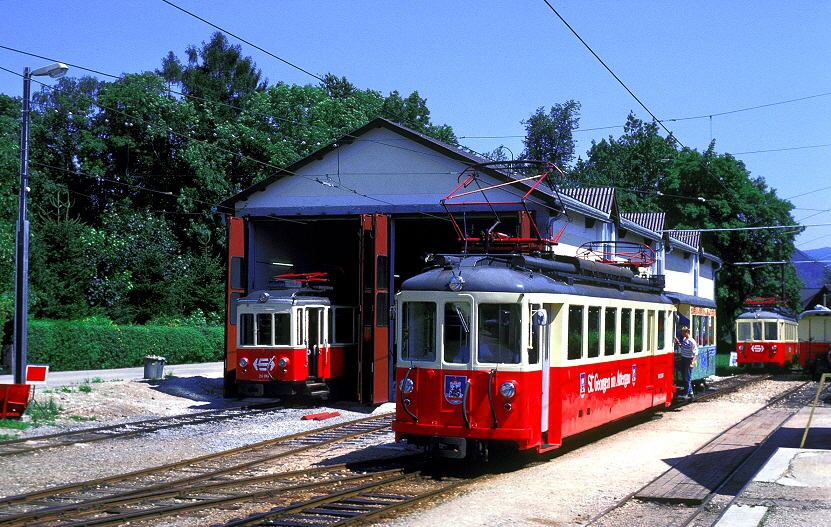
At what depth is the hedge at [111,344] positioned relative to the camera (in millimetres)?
31500

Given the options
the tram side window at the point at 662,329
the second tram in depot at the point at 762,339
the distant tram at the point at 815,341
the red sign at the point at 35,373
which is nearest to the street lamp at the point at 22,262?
the red sign at the point at 35,373

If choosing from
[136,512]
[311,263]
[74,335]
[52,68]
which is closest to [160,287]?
[74,335]

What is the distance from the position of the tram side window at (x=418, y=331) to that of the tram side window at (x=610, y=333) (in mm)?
3537

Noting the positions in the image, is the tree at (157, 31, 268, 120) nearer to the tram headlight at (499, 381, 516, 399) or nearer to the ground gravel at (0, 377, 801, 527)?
the ground gravel at (0, 377, 801, 527)

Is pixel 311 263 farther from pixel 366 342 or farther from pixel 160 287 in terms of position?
pixel 160 287

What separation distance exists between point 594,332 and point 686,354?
350 inches

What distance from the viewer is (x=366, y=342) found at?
Result: 22750mm

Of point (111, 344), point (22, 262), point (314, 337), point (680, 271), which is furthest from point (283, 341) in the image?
point (680, 271)

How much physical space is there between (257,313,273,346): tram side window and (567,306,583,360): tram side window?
34.0 feet

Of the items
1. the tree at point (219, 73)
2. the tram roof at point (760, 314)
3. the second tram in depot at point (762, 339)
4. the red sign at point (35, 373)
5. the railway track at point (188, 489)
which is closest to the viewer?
the railway track at point (188, 489)

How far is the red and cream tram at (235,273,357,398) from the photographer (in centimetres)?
2202

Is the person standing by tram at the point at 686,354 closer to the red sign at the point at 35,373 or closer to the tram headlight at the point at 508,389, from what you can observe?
the tram headlight at the point at 508,389

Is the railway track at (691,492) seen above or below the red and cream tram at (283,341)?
below

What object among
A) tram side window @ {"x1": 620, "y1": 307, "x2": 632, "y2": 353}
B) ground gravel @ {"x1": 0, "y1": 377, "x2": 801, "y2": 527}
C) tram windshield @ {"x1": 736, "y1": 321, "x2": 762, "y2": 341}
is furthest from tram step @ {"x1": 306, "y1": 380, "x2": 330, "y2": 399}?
tram windshield @ {"x1": 736, "y1": 321, "x2": 762, "y2": 341}
